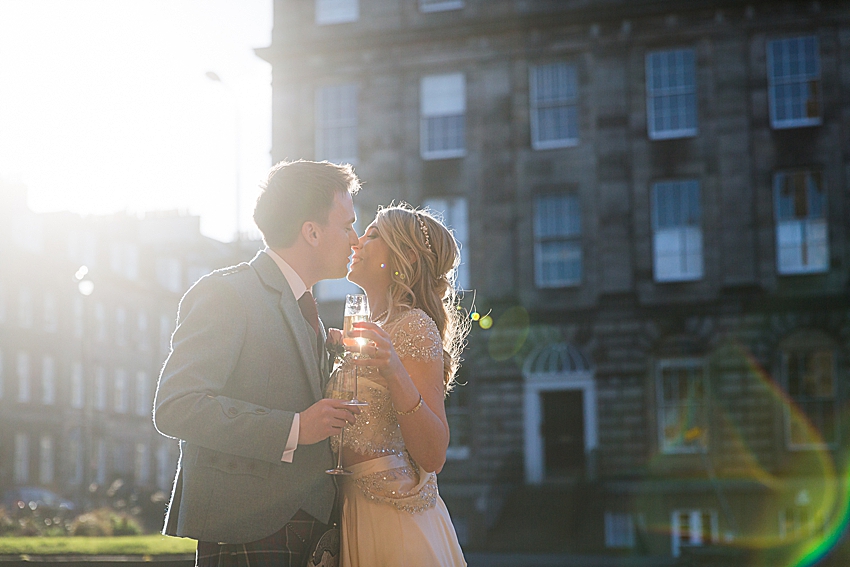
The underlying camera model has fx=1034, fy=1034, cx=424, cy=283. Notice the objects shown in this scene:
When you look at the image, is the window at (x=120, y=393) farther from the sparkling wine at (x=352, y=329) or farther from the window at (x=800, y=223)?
the sparkling wine at (x=352, y=329)

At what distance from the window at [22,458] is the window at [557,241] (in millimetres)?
30353

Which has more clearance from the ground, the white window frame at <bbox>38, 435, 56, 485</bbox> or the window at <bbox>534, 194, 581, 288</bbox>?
the window at <bbox>534, 194, 581, 288</bbox>

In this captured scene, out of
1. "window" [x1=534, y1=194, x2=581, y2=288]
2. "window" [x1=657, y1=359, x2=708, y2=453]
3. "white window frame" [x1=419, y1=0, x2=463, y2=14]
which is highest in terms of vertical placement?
"white window frame" [x1=419, y1=0, x2=463, y2=14]

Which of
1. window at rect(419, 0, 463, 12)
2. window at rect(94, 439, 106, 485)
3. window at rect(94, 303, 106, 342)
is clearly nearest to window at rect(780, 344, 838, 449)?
window at rect(419, 0, 463, 12)

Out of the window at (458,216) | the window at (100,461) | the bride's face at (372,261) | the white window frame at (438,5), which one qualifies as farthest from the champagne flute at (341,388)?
the window at (100,461)

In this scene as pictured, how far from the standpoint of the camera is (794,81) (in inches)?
1109

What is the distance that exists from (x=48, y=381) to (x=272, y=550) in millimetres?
51007

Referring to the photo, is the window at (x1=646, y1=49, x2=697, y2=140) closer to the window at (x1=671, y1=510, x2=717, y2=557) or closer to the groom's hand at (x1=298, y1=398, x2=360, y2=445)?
the window at (x1=671, y1=510, x2=717, y2=557)

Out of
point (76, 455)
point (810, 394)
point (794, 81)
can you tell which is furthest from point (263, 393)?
point (76, 455)

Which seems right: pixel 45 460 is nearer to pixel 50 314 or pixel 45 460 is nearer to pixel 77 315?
pixel 50 314

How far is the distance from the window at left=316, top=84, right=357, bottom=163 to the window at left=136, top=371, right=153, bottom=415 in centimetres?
3472

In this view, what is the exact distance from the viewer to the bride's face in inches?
193

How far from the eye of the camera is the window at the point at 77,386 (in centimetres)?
5384

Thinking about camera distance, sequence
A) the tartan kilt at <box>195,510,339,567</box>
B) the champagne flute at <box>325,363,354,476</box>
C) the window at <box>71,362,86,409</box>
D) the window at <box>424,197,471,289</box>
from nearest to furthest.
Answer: the tartan kilt at <box>195,510,339,567</box> → the champagne flute at <box>325,363,354,476</box> → the window at <box>424,197,471,289</box> → the window at <box>71,362,86,409</box>
